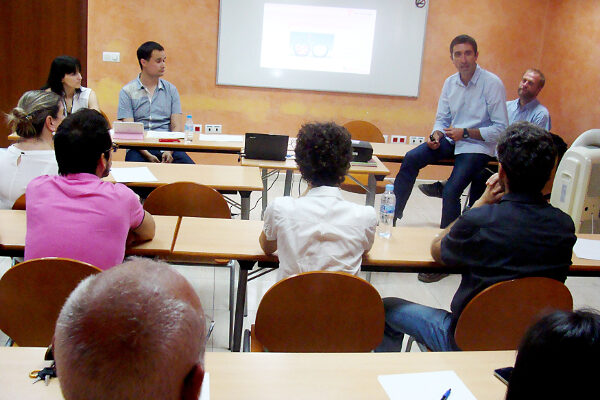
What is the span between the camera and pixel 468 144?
14.4ft

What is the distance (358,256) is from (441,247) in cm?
32

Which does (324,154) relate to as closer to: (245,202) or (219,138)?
(245,202)

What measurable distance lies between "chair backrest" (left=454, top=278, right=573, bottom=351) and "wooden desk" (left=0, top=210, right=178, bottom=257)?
118 cm

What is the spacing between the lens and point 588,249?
2561 millimetres

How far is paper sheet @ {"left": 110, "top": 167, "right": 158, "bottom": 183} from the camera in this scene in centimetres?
322

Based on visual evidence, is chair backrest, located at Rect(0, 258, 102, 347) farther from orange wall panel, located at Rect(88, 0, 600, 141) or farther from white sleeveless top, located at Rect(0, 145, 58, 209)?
orange wall panel, located at Rect(88, 0, 600, 141)

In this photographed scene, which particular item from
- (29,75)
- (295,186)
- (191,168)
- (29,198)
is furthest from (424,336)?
(29,75)

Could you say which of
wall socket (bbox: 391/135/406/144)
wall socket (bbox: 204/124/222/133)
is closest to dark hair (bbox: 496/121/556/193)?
wall socket (bbox: 391/135/406/144)

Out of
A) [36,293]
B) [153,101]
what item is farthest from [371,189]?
[36,293]

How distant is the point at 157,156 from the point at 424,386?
376 centimetres

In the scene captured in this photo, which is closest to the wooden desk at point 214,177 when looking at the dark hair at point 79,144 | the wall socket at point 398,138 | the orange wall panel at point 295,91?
the dark hair at point 79,144

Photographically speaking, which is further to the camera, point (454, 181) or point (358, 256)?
point (454, 181)

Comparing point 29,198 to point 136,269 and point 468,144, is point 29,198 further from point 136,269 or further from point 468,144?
point 468,144

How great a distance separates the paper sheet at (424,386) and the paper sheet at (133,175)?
88.8 inches
